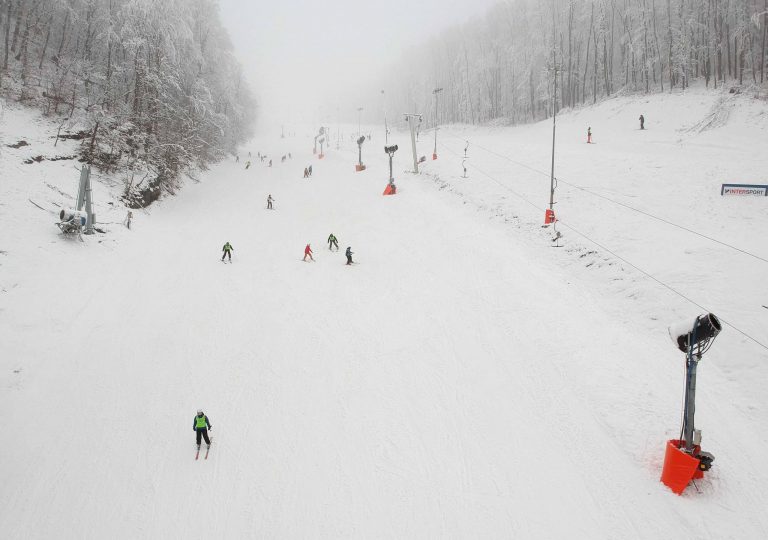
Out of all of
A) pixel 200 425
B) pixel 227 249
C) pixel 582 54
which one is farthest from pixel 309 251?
pixel 582 54

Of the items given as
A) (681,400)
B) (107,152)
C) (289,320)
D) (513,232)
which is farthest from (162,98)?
(681,400)

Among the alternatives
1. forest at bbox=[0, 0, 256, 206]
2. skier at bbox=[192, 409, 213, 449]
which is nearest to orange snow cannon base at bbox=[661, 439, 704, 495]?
skier at bbox=[192, 409, 213, 449]

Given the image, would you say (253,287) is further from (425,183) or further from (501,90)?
(501,90)

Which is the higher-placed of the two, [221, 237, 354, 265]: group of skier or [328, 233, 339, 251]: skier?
[328, 233, 339, 251]: skier

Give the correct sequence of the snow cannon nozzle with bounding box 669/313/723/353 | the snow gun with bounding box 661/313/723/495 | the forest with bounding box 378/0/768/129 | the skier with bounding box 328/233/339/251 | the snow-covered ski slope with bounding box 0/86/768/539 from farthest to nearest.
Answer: the forest with bounding box 378/0/768/129
the skier with bounding box 328/233/339/251
the snow-covered ski slope with bounding box 0/86/768/539
the snow gun with bounding box 661/313/723/495
the snow cannon nozzle with bounding box 669/313/723/353

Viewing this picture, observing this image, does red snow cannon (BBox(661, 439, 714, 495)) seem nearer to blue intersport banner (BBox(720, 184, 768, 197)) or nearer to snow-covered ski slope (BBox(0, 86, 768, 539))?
snow-covered ski slope (BBox(0, 86, 768, 539))
